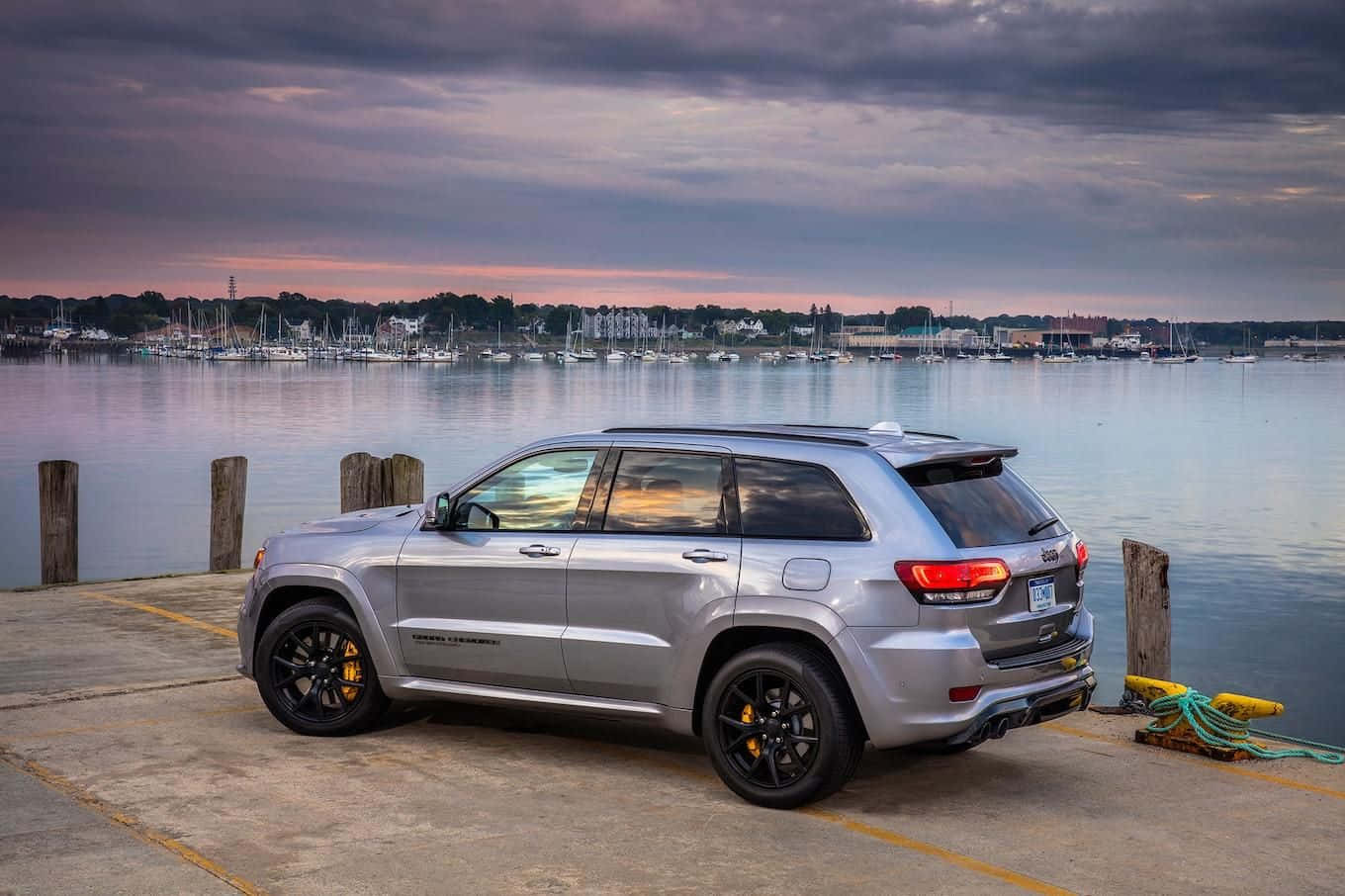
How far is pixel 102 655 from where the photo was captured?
10500 millimetres

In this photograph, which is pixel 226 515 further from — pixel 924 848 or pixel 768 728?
pixel 924 848

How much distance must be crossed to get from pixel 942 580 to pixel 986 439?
59.2 m

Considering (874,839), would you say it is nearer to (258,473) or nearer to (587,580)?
(587,580)

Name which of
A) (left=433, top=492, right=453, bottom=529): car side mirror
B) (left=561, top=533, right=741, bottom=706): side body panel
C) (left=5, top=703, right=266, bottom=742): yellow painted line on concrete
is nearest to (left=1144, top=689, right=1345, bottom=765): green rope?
(left=561, top=533, right=741, bottom=706): side body panel

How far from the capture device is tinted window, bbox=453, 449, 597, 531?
774cm

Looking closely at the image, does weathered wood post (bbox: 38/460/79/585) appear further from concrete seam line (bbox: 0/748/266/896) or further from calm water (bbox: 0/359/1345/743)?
calm water (bbox: 0/359/1345/743)

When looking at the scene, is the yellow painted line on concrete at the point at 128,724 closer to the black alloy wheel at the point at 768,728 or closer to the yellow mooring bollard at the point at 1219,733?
the black alloy wheel at the point at 768,728

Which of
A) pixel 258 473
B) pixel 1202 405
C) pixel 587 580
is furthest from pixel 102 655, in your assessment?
pixel 1202 405

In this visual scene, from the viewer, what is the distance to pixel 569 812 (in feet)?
22.4

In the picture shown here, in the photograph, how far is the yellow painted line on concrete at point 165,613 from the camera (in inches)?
456

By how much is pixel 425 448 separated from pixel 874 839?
169 ft

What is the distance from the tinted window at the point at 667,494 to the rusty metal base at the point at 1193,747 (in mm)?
2941

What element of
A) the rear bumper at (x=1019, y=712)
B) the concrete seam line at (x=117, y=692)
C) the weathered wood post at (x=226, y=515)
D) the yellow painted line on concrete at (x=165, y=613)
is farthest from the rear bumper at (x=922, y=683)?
the weathered wood post at (x=226, y=515)

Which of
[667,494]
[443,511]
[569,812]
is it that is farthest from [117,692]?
[667,494]
